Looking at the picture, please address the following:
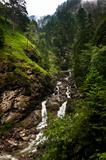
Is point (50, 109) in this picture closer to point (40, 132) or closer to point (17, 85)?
point (17, 85)

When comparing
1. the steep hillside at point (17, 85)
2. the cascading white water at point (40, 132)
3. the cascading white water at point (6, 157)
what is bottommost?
the cascading white water at point (6, 157)

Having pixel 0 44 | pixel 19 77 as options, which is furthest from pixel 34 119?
pixel 0 44

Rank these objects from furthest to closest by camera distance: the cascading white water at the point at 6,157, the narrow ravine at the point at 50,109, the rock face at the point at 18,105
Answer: the rock face at the point at 18,105
the narrow ravine at the point at 50,109
the cascading white water at the point at 6,157

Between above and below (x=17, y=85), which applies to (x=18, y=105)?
below

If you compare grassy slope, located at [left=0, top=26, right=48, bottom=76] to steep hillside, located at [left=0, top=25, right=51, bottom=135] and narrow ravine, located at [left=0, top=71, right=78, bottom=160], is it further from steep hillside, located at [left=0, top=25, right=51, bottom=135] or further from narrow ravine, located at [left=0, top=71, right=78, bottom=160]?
narrow ravine, located at [left=0, top=71, right=78, bottom=160]

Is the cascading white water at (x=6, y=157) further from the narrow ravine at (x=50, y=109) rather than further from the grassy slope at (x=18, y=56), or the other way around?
the grassy slope at (x=18, y=56)

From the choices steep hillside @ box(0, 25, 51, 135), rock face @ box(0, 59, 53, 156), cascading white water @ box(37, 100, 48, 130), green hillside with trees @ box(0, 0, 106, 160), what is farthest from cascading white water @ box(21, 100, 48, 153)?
green hillside with trees @ box(0, 0, 106, 160)

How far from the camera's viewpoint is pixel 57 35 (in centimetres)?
12644

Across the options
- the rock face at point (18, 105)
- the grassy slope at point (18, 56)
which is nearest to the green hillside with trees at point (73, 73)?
the grassy slope at point (18, 56)

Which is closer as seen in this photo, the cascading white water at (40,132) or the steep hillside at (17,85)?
the cascading white water at (40,132)

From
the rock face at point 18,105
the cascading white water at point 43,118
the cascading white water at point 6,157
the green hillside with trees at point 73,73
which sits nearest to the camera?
the green hillside with trees at point 73,73

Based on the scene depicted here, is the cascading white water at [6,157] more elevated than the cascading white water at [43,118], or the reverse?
the cascading white water at [43,118]

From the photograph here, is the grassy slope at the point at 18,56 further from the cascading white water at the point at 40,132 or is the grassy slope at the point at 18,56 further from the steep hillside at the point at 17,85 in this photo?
the cascading white water at the point at 40,132

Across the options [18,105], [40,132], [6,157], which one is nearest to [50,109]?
[18,105]
